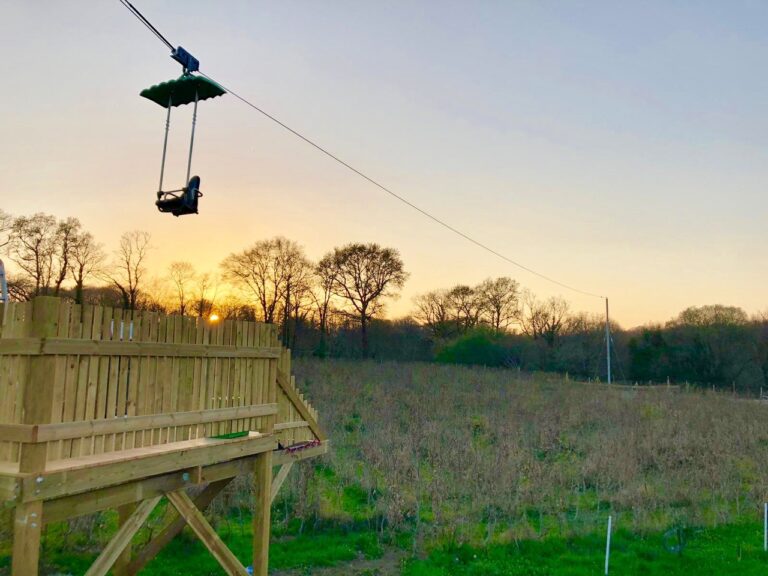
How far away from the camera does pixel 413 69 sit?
14.2m

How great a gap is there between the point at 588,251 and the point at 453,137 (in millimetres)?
10013

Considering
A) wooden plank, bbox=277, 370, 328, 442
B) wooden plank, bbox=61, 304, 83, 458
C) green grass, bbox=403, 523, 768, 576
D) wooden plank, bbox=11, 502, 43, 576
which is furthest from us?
green grass, bbox=403, 523, 768, 576

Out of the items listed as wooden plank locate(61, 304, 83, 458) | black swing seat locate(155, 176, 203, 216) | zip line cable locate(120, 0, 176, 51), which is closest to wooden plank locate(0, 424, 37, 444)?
wooden plank locate(61, 304, 83, 458)

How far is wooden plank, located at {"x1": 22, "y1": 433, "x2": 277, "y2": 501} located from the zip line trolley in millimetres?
2624

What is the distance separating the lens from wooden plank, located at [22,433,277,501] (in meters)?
4.11

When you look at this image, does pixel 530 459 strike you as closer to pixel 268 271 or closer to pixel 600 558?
pixel 600 558

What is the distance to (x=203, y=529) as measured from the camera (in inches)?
237

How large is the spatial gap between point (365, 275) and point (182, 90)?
33806 mm

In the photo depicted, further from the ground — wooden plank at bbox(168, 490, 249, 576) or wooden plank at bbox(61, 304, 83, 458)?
wooden plank at bbox(61, 304, 83, 458)

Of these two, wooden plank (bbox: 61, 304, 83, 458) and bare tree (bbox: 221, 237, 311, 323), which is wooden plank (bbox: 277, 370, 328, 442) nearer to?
wooden plank (bbox: 61, 304, 83, 458)

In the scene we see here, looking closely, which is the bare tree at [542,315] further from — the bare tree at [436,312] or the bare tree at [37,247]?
the bare tree at [37,247]

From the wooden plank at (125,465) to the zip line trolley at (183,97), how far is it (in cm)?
262

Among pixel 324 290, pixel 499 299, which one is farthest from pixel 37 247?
pixel 499 299

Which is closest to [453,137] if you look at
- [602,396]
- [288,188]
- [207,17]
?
[288,188]
